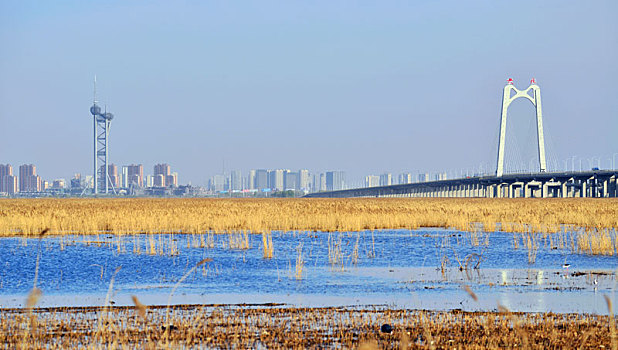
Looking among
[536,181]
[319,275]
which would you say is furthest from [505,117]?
[319,275]

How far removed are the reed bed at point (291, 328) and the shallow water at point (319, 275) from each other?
A: 891 millimetres

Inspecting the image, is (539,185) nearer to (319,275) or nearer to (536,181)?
(536,181)

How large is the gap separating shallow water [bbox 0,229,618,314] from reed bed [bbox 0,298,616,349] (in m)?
0.89

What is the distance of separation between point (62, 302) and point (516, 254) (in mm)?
15288

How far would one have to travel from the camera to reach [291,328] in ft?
39.4

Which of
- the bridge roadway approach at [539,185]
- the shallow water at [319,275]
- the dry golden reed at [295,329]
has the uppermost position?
the bridge roadway approach at [539,185]

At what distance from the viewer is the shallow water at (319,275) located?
15648 millimetres

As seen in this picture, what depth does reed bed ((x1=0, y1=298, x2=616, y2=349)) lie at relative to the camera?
10789 millimetres

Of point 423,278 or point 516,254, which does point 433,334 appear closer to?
point 423,278

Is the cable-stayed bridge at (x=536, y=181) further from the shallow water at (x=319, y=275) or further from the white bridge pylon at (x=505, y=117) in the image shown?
the shallow water at (x=319, y=275)

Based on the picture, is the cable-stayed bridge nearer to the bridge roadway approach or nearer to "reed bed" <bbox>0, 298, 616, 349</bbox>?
the bridge roadway approach

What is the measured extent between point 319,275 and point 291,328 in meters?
7.85

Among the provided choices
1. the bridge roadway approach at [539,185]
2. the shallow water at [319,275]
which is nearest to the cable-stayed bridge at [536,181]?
the bridge roadway approach at [539,185]

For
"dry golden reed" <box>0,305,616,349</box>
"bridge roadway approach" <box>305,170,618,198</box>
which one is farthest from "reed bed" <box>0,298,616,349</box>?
"bridge roadway approach" <box>305,170,618,198</box>
